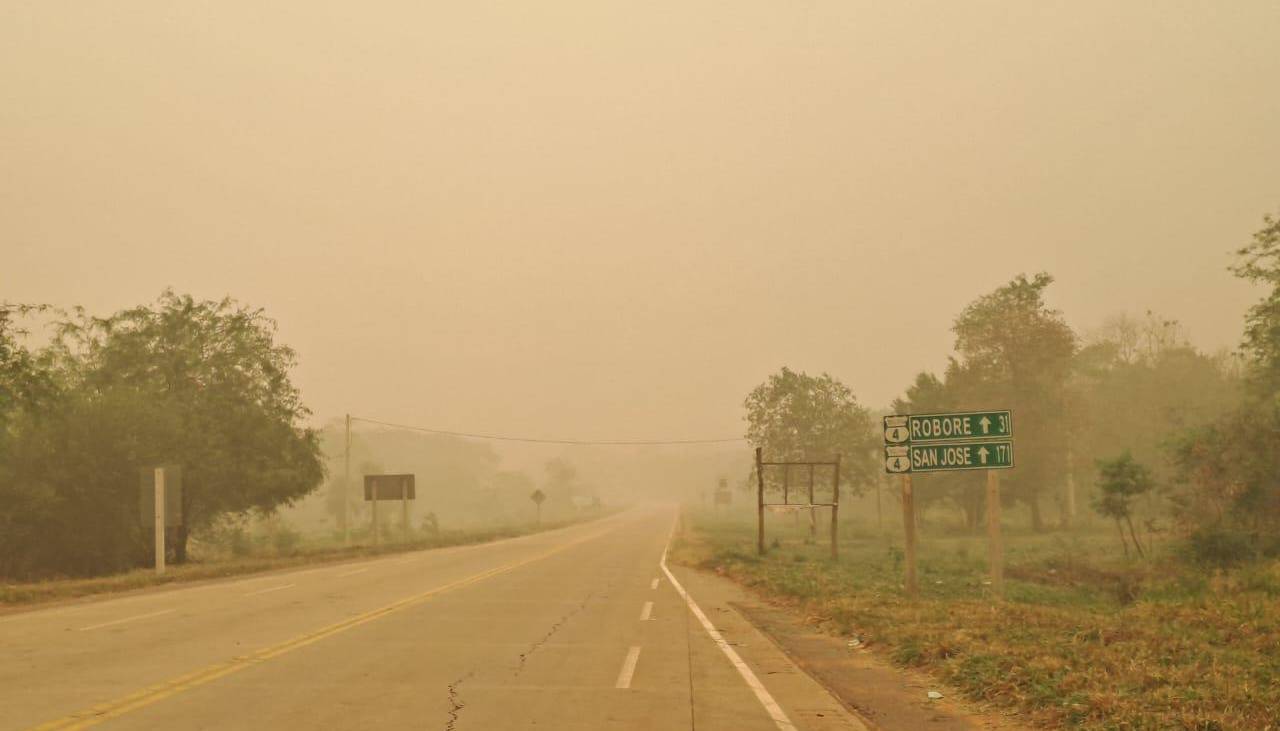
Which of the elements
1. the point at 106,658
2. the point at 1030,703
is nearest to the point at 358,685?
the point at 106,658

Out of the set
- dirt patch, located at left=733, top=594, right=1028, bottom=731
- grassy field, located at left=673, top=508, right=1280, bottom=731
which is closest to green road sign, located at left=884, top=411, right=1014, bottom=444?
grassy field, located at left=673, top=508, right=1280, bottom=731

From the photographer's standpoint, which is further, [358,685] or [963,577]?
[963,577]

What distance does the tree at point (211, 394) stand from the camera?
37.1 m

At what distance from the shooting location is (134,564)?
3606 cm

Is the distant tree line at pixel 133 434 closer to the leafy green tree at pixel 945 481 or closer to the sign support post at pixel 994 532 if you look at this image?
the sign support post at pixel 994 532

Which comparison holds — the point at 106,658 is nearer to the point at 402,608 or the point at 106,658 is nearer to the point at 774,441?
the point at 402,608

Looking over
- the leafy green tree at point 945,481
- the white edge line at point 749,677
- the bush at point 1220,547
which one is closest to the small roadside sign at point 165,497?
the white edge line at point 749,677

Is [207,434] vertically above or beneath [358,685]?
above

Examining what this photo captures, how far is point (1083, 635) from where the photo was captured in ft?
39.2

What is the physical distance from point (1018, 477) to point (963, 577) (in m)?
30.5

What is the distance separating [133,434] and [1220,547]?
34.9 m

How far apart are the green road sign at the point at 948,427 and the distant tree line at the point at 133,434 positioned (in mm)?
25220

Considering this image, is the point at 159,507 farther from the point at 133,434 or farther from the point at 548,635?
the point at 548,635

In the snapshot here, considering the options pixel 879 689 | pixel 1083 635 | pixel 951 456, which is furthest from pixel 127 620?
pixel 1083 635
